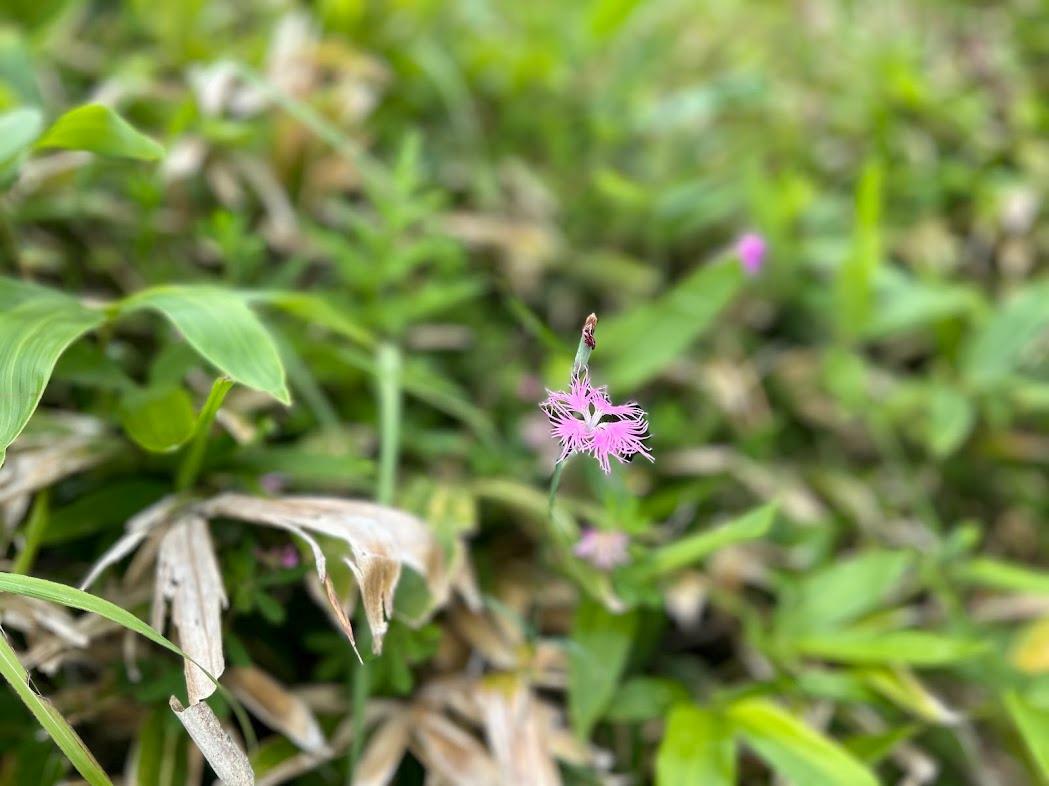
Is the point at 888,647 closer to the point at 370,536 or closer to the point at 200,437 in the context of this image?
the point at 370,536

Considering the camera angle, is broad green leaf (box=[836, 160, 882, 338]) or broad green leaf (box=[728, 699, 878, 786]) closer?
broad green leaf (box=[728, 699, 878, 786])

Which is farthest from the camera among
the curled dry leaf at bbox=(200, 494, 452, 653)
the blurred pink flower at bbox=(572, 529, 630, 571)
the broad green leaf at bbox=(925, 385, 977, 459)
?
the broad green leaf at bbox=(925, 385, 977, 459)

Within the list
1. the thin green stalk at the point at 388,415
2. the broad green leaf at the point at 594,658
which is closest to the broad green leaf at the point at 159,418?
the thin green stalk at the point at 388,415

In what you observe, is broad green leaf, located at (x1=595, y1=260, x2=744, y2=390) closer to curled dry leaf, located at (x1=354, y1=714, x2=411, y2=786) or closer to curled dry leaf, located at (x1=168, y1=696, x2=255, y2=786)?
curled dry leaf, located at (x1=354, y1=714, x2=411, y2=786)

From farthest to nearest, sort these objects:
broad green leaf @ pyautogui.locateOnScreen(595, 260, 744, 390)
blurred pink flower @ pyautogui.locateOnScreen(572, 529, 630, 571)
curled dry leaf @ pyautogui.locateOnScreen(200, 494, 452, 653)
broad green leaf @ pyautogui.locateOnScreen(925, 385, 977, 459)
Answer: broad green leaf @ pyautogui.locateOnScreen(925, 385, 977, 459) < broad green leaf @ pyautogui.locateOnScreen(595, 260, 744, 390) < blurred pink flower @ pyautogui.locateOnScreen(572, 529, 630, 571) < curled dry leaf @ pyautogui.locateOnScreen(200, 494, 452, 653)

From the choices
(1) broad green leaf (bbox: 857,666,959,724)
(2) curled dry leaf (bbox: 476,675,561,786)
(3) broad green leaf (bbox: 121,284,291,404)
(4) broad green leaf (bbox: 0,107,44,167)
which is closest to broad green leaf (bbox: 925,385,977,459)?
(1) broad green leaf (bbox: 857,666,959,724)

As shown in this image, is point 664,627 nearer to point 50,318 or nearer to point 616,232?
point 616,232

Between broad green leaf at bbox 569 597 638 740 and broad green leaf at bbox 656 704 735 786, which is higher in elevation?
broad green leaf at bbox 569 597 638 740
